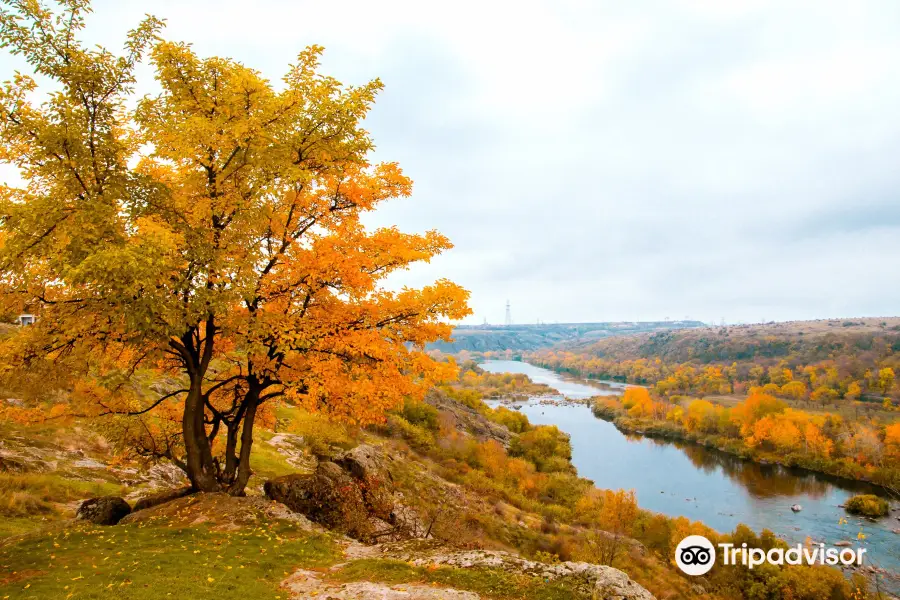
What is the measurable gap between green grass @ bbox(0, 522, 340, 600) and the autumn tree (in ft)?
8.81

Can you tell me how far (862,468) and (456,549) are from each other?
82634 mm

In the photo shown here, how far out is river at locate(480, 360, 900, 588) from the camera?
45875 mm

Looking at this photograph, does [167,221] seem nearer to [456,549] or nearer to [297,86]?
[297,86]

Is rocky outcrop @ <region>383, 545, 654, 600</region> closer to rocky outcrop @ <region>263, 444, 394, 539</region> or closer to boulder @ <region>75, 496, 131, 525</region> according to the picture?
rocky outcrop @ <region>263, 444, 394, 539</region>

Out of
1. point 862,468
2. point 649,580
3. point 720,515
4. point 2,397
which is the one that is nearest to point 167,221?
point 2,397

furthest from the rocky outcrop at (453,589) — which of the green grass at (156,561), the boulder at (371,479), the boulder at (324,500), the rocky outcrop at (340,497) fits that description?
the boulder at (371,479)

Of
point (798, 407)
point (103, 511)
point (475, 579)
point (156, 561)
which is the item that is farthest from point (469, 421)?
point (798, 407)

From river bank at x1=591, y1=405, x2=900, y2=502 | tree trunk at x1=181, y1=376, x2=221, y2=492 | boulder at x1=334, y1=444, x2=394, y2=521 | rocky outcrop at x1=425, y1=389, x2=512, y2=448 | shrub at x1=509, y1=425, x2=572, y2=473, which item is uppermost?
tree trunk at x1=181, y1=376, x2=221, y2=492

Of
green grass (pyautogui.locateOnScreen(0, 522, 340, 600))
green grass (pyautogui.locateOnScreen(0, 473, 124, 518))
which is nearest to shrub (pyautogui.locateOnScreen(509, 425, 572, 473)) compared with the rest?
green grass (pyautogui.locateOnScreen(0, 473, 124, 518))

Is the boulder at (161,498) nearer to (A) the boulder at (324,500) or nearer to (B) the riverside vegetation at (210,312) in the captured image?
(B) the riverside vegetation at (210,312)

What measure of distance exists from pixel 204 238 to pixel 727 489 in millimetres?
71085

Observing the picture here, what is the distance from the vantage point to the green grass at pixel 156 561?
7723 millimetres

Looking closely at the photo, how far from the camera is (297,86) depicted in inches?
422

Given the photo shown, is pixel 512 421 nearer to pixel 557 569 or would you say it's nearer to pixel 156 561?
pixel 557 569
